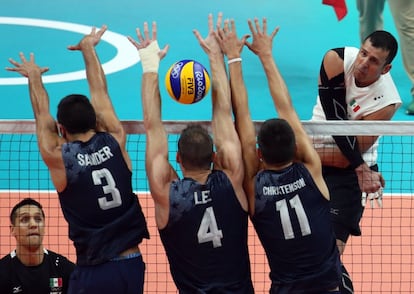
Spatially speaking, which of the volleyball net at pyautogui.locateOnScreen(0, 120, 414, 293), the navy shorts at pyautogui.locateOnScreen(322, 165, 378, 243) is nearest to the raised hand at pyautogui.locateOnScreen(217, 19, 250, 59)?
the volleyball net at pyautogui.locateOnScreen(0, 120, 414, 293)

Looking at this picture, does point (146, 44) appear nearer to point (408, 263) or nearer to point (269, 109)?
point (408, 263)

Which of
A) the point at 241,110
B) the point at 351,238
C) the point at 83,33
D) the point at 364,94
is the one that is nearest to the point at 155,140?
the point at 241,110

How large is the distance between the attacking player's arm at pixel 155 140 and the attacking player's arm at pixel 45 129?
0.68 m

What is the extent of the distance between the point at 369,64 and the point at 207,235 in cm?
245

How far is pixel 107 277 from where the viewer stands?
19.5 ft

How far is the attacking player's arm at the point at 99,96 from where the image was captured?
6.11 metres

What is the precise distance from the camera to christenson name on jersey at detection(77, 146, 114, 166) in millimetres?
5812

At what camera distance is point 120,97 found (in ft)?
44.1

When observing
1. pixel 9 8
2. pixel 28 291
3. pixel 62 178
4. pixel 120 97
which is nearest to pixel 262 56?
pixel 62 178

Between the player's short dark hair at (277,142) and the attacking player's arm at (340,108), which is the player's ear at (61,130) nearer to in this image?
the player's short dark hair at (277,142)

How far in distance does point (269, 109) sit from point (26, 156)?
397 centimetres

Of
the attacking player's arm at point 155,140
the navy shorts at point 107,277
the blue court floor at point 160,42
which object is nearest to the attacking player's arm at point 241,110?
the attacking player's arm at point 155,140

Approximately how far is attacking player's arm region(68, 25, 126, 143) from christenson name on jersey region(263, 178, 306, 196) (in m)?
1.20

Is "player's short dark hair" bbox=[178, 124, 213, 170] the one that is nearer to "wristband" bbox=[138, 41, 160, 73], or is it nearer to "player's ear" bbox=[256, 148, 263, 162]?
"player's ear" bbox=[256, 148, 263, 162]
